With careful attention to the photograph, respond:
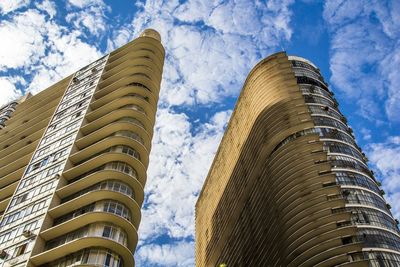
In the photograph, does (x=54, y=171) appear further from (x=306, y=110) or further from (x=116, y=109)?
(x=306, y=110)

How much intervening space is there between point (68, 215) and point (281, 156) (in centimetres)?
2945

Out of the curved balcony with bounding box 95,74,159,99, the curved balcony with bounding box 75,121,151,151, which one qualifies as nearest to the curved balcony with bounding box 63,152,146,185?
the curved balcony with bounding box 75,121,151,151

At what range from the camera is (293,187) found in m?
57.0

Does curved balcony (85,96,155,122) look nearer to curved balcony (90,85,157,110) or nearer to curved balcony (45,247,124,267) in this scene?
curved balcony (90,85,157,110)

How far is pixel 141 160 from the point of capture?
1939 inches

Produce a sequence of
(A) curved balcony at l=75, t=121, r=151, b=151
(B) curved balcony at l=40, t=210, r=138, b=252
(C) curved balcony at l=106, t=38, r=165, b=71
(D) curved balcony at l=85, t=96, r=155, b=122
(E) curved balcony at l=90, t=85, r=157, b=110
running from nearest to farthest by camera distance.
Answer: (B) curved balcony at l=40, t=210, r=138, b=252
(A) curved balcony at l=75, t=121, r=151, b=151
(D) curved balcony at l=85, t=96, r=155, b=122
(E) curved balcony at l=90, t=85, r=157, b=110
(C) curved balcony at l=106, t=38, r=165, b=71

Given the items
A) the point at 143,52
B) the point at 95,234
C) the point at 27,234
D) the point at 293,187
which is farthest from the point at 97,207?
the point at 143,52

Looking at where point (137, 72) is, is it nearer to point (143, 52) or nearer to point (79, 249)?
point (143, 52)

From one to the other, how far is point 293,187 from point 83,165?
24.8 meters

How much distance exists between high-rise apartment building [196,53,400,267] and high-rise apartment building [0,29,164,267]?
57.3 feet

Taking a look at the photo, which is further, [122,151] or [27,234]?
[122,151]

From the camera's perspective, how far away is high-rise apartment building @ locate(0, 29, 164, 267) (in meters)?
40.0

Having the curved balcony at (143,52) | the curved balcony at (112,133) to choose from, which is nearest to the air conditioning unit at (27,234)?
the curved balcony at (112,133)

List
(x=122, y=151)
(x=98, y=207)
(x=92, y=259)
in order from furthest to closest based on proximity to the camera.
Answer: (x=122, y=151)
(x=98, y=207)
(x=92, y=259)
